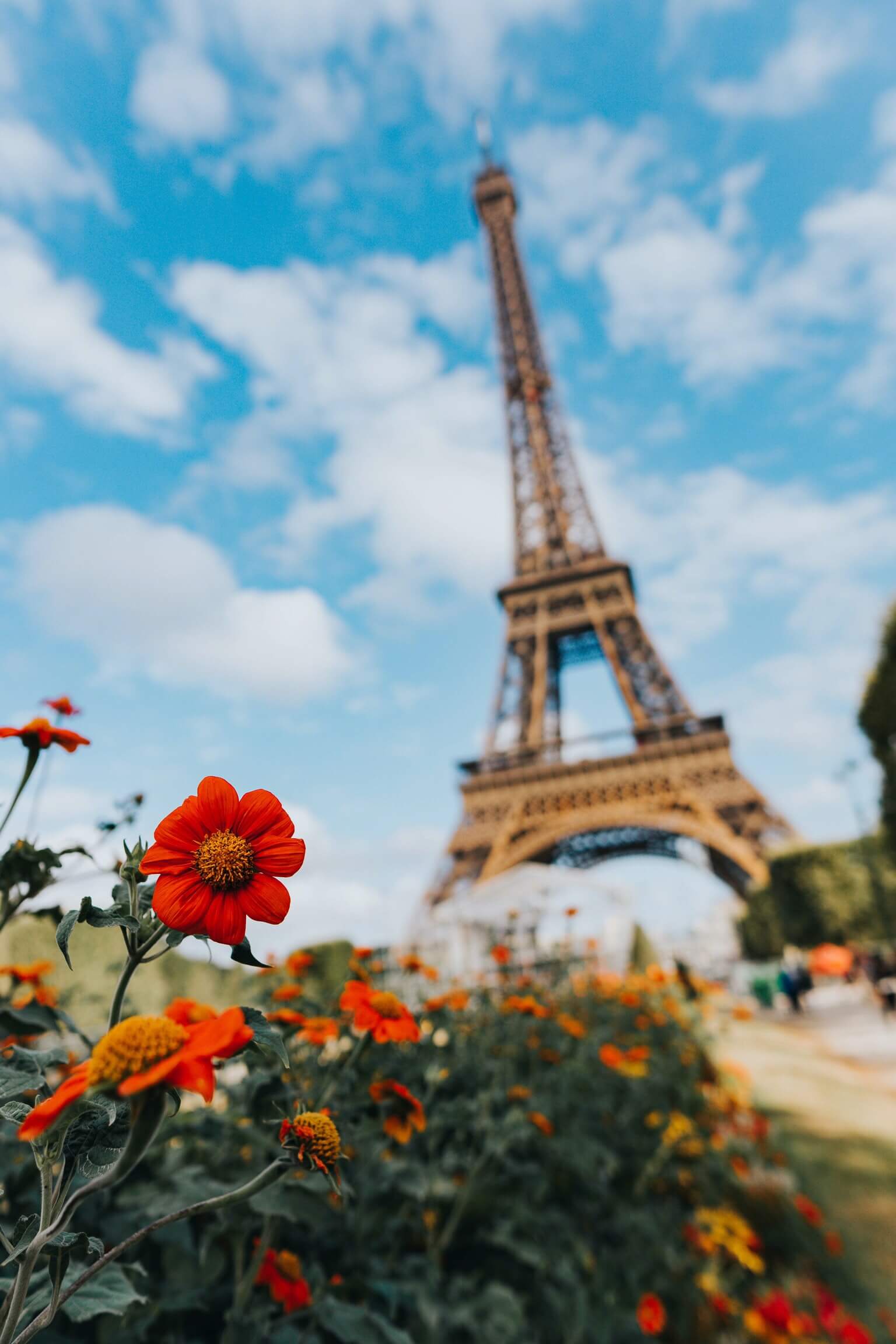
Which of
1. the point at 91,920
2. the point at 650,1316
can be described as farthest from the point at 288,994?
the point at 650,1316

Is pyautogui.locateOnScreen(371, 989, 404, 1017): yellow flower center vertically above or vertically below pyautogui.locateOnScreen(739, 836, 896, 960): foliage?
below

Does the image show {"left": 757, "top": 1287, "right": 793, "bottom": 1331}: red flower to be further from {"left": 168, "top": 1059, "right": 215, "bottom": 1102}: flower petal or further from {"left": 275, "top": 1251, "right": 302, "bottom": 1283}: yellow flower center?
{"left": 168, "top": 1059, "right": 215, "bottom": 1102}: flower petal

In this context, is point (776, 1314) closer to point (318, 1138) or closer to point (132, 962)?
point (318, 1138)

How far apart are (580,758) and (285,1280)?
2375cm

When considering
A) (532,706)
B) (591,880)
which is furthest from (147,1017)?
(532,706)

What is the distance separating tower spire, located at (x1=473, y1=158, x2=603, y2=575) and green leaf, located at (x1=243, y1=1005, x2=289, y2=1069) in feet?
100.0

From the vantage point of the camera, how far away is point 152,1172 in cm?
162

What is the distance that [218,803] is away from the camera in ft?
2.83

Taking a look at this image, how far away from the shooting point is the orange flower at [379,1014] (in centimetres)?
117

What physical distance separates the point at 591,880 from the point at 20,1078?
1017 centimetres

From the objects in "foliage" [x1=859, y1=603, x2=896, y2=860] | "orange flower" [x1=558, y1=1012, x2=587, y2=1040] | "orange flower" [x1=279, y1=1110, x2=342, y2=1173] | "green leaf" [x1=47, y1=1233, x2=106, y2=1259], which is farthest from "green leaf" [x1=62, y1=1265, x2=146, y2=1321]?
"foliage" [x1=859, y1=603, x2=896, y2=860]

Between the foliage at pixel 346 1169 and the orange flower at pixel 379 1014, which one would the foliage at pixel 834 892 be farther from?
the orange flower at pixel 379 1014

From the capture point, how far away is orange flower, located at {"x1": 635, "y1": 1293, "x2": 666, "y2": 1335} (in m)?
2.44

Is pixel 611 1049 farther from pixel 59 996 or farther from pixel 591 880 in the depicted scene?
pixel 591 880
